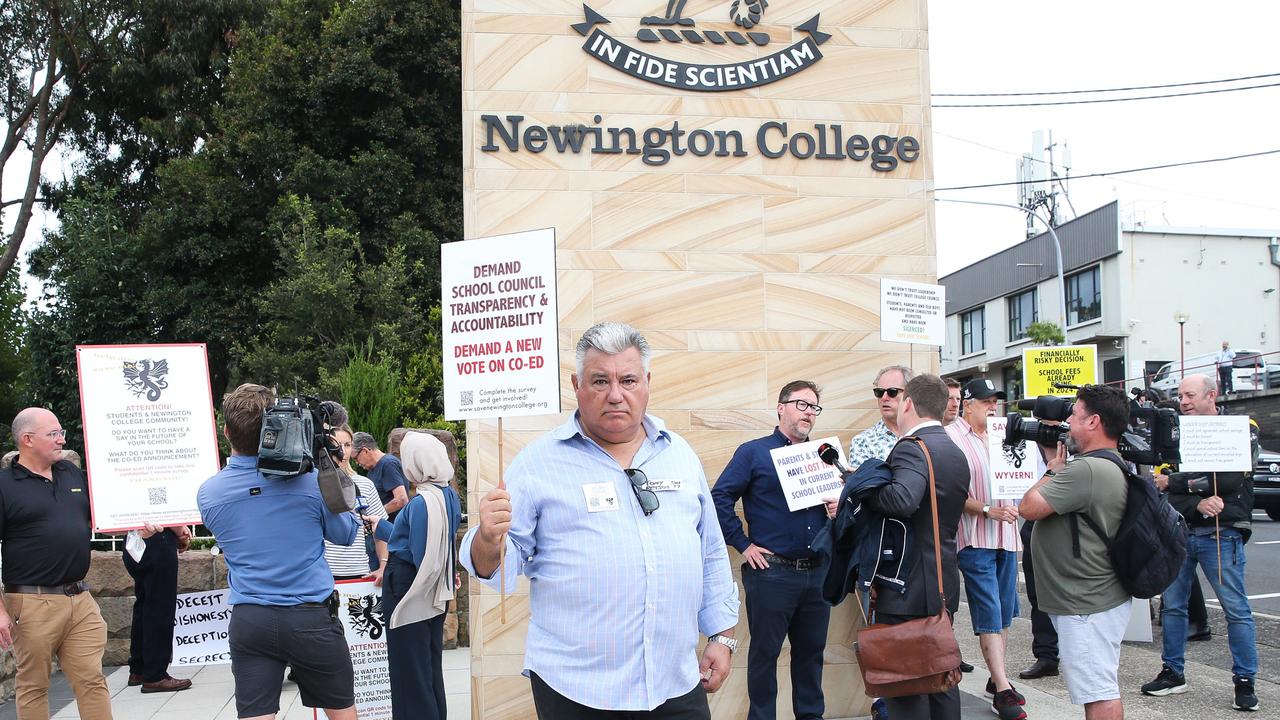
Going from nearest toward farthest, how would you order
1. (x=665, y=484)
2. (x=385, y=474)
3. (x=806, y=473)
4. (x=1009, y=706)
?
(x=665, y=484) < (x=806, y=473) < (x=1009, y=706) < (x=385, y=474)

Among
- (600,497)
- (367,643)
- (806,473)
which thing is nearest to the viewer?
(600,497)

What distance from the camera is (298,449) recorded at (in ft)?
14.7

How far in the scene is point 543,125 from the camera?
6.78m

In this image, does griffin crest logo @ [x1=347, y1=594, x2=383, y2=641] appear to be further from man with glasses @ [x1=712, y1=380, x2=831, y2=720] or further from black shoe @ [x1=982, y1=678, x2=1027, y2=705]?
black shoe @ [x1=982, y1=678, x2=1027, y2=705]

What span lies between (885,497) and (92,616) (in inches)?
179

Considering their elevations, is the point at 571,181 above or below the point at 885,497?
above

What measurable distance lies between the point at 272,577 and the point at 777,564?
2877 millimetres

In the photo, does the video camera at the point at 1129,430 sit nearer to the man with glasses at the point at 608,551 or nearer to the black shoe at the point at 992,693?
the black shoe at the point at 992,693

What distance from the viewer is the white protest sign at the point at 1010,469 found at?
689 centimetres

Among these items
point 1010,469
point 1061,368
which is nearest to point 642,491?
point 1010,469

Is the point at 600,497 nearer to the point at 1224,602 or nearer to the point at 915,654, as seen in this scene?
the point at 915,654

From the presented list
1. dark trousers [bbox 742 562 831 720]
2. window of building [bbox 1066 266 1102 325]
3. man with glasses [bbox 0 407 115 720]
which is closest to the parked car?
dark trousers [bbox 742 562 831 720]

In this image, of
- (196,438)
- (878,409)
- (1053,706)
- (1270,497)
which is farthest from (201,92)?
(1270,497)

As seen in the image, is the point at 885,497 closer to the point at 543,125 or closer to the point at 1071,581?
the point at 1071,581
